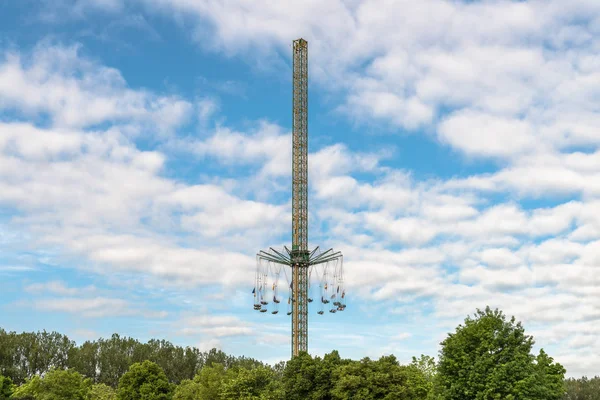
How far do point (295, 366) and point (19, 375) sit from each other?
67654 millimetres

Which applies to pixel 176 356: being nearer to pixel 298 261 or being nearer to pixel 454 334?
pixel 298 261

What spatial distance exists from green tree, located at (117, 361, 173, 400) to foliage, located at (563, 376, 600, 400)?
2646 inches

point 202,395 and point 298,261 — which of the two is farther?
point 298,261

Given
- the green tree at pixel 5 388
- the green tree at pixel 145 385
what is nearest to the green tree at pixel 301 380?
the green tree at pixel 145 385

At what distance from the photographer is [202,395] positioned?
242ft

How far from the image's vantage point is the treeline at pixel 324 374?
47.2 metres

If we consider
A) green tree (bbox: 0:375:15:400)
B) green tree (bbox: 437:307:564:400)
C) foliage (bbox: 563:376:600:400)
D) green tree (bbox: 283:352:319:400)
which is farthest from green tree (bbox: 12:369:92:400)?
foliage (bbox: 563:376:600:400)

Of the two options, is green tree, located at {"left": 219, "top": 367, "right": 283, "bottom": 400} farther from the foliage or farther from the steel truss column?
the foliage

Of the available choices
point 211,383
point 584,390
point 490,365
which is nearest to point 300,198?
point 211,383

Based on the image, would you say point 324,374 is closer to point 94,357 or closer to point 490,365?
point 490,365

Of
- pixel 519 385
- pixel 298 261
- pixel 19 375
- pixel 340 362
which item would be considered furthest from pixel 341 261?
pixel 19 375

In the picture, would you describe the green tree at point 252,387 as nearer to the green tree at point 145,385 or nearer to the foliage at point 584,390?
the green tree at point 145,385

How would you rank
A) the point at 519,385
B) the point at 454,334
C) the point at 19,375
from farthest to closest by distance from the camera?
1. the point at 19,375
2. the point at 454,334
3. the point at 519,385

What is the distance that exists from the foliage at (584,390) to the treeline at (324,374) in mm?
171
